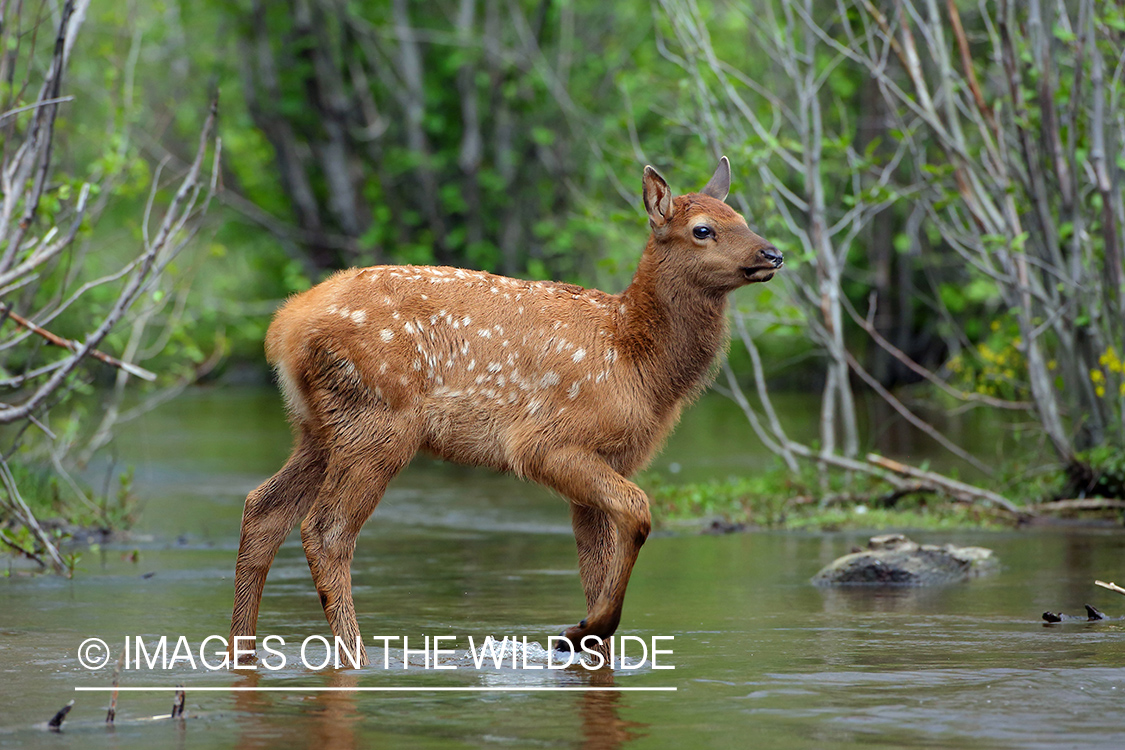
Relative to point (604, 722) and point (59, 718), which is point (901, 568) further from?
point (59, 718)

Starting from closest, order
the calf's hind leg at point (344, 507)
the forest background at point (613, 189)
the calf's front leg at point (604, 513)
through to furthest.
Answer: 1. the calf's front leg at point (604, 513)
2. the calf's hind leg at point (344, 507)
3. the forest background at point (613, 189)

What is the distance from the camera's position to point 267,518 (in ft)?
26.9

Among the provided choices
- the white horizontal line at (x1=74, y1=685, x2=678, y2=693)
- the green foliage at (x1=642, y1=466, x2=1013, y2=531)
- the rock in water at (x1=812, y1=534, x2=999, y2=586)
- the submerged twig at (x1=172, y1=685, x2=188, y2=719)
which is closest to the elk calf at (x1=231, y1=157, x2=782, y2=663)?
the white horizontal line at (x1=74, y1=685, x2=678, y2=693)

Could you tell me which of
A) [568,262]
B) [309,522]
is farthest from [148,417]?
[309,522]

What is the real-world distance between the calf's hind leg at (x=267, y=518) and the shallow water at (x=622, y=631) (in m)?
0.34

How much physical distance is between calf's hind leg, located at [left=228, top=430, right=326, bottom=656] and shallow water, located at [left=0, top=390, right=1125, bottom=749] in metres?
0.34

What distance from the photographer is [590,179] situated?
87.9 feet

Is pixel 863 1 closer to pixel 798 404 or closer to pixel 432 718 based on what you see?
pixel 432 718

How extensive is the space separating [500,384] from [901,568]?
3.83 m

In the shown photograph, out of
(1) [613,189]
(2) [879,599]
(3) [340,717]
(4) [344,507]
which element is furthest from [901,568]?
(1) [613,189]

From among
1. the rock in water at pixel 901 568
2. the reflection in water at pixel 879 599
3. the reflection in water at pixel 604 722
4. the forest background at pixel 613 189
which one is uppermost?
the forest background at pixel 613 189

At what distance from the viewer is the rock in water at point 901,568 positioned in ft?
34.0

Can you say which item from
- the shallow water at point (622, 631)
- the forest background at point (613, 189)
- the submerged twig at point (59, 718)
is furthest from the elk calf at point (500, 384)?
the forest background at point (613, 189)

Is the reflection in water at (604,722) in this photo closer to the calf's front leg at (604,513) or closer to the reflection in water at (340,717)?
the reflection in water at (340,717)
